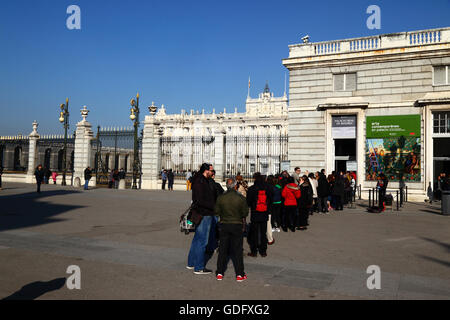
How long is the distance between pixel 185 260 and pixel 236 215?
1.62m

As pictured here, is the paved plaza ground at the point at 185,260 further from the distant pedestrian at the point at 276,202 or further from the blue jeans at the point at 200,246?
the distant pedestrian at the point at 276,202

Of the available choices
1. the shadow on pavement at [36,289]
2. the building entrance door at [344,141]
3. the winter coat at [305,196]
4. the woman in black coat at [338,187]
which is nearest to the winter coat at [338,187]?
the woman in black coat at [338,187]

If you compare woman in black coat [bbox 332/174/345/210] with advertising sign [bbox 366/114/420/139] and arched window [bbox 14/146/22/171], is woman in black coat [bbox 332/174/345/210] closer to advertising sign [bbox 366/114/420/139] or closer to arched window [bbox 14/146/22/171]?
advertising sign [bbox 366/114/420/139]

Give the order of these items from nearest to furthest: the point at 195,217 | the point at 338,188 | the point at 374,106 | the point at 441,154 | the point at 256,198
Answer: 1. the point at 195,217
2. the point at 256,198
3. the point at 338,188
4. the point at 374,106
5. the point at 441,154

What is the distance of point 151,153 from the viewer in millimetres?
27969

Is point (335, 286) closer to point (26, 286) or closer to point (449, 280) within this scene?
point (449, 280)

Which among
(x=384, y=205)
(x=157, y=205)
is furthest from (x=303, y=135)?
(x=157, y=205)

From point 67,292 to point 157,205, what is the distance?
11659 mm

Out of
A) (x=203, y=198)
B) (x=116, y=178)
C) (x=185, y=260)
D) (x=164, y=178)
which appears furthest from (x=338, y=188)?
(x=116, y=178)

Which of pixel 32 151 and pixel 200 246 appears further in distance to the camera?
pixel 32 151

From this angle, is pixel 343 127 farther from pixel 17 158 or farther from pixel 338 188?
pixel 17 158

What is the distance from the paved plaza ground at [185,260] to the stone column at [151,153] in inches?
598

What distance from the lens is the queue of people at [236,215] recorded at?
20.6 ft

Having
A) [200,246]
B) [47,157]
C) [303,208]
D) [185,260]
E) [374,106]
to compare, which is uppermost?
[374,106]
